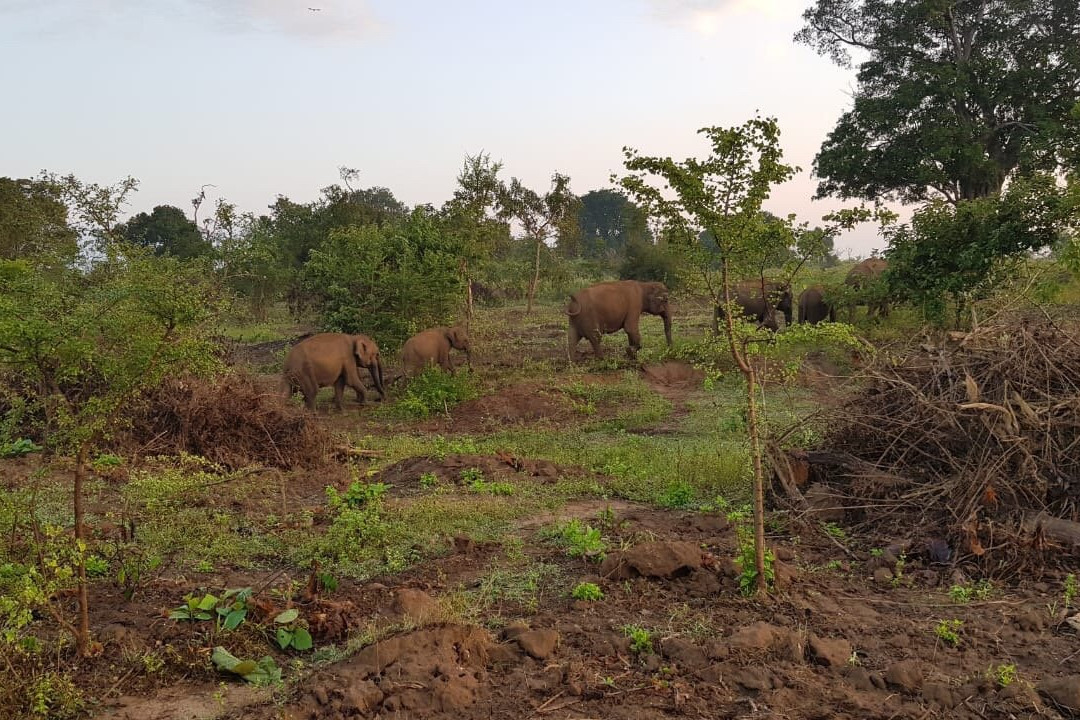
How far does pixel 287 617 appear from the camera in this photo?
4.69 meters

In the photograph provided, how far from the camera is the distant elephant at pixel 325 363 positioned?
1266 centimetres

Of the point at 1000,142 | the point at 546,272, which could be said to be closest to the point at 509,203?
the point at 546,272

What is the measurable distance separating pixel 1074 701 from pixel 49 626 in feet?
17.5

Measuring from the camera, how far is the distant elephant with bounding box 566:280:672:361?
1672 centimetres

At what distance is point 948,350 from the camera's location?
7516mm

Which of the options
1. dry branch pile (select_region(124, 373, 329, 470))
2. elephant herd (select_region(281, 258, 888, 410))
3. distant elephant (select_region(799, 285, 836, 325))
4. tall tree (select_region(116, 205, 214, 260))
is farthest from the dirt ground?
tall tree (select_region(116, 205, 214, 260))

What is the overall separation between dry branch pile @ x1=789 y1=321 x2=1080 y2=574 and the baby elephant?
794 centimetres

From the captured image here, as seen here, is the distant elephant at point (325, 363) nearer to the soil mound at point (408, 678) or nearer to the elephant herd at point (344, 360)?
the elephant herd at point (344, 360)

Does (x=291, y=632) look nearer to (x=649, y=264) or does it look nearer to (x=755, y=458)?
(x=755, y=458)

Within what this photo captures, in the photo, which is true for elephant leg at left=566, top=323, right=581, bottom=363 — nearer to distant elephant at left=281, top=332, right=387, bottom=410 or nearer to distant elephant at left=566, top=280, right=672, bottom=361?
distant elephant at left=566, top=280, right=672, bottom=361

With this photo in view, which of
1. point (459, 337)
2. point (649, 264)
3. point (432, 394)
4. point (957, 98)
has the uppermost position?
point (957, 98)

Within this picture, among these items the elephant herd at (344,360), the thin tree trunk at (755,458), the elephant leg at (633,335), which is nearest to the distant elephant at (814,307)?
the elephant leg at (633,335)

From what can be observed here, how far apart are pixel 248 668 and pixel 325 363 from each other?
879 cm

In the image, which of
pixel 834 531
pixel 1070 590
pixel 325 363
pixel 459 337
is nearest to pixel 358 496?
pixel 834 531
